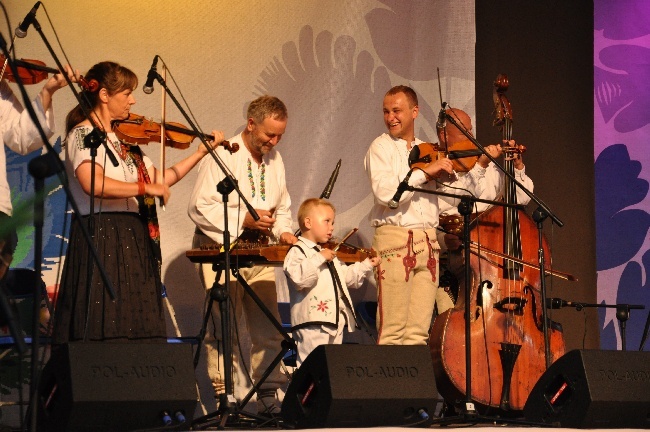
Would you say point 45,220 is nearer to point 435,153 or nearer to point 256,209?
point 256,209

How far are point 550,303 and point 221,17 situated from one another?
2.37m

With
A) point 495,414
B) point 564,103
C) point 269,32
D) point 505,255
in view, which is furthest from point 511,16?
point 495,414

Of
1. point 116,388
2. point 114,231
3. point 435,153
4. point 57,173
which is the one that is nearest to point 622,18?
point 435,153

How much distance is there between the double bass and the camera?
452 cm

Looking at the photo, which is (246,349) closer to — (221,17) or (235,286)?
(235,286)

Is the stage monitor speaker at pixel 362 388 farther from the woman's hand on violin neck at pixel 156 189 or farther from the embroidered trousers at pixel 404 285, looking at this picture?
the embroidered trousers at pixel 404 285

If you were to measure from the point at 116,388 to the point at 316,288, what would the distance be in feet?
A: 4.33

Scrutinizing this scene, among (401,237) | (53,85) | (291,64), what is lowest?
(401,237)

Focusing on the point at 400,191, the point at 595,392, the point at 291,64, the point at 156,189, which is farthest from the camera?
the point at 291,64

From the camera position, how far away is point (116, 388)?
119 inches

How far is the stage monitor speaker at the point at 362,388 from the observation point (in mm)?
3326

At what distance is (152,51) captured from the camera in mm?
5270

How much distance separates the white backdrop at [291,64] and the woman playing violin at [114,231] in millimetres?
1182

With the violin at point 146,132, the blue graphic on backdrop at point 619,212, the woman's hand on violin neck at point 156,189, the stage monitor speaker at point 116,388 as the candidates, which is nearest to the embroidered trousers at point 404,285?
the violin at point 146,132
